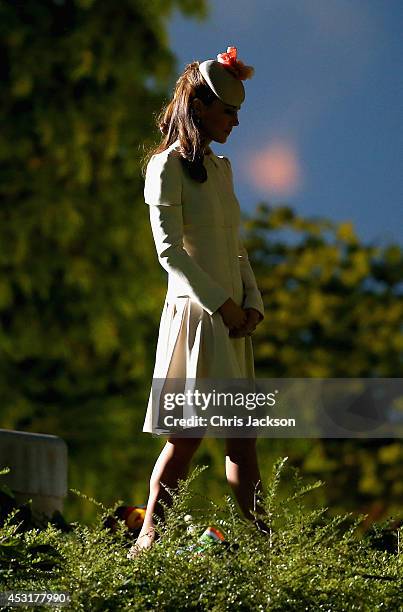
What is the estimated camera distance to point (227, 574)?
7.55 ft

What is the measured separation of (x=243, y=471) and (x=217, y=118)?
1021mm

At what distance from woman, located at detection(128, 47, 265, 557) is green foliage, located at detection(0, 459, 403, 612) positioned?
33 cm

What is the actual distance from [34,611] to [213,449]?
239 inches

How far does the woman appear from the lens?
2902 mm

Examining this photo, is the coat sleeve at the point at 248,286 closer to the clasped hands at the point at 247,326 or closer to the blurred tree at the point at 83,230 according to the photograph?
the clasped hands at the point at 247,326

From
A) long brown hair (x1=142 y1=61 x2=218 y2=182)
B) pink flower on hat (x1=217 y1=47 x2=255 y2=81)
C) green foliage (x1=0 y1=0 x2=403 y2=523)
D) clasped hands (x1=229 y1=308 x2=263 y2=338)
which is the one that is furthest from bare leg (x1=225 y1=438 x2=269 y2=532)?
green foliage (x1=0 y1=0 x2=403 y2=523)

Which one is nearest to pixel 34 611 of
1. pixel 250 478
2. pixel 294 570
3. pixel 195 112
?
pixel 294 570

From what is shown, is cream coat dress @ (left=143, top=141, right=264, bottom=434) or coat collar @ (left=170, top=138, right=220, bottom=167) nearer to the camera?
cream coat dress @ (left=143, top=141, right=264, bottom=434)

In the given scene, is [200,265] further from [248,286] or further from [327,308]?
[327,308]

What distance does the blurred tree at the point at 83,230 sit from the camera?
27.2 feet

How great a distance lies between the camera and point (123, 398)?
8.39 m

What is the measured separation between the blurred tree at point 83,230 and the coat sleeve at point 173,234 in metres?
5.31

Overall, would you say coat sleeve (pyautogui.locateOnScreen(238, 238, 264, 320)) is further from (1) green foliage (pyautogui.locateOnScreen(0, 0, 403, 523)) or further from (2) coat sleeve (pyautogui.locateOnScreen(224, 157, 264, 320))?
(1) green foliage (pyautogui.locateOnScreen(0, 0, 403, 523))

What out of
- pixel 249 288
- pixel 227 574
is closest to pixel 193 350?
pixel 249 288
